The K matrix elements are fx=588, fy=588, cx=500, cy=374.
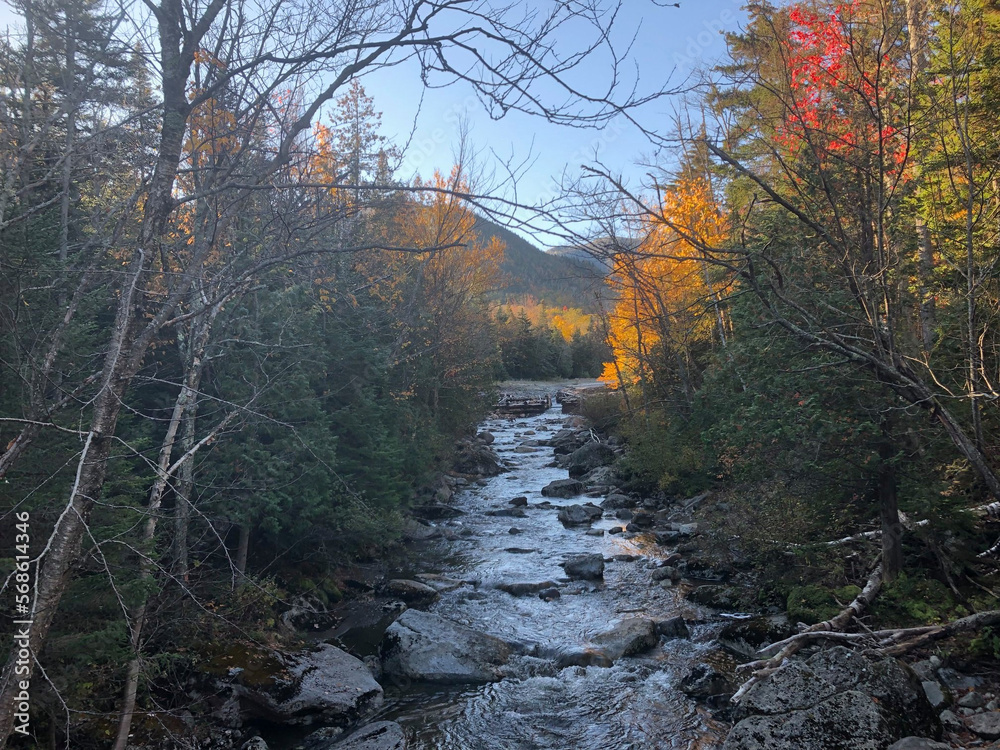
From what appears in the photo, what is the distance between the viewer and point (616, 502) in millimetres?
16141

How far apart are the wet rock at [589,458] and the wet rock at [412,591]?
1057 centimetres

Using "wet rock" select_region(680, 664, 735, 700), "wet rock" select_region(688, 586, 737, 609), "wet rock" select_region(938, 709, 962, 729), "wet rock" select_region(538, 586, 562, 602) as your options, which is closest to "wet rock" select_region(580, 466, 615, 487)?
"wet rock" select_region(538, 586, 562, 602)

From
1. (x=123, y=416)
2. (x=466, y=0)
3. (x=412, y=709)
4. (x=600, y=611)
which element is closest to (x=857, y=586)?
(x=600, y=611)

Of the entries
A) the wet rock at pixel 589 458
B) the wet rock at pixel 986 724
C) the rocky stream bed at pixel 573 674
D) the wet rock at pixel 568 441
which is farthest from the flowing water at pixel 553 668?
the wet rock at pixel 568 441

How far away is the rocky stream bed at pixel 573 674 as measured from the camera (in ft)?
15.6

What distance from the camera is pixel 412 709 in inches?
261

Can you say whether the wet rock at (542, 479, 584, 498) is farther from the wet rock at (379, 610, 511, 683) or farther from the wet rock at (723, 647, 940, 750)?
the wet rock at (723, 647, 940, 750)

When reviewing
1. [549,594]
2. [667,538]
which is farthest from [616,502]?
[549,594]

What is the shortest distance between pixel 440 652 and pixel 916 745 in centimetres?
515

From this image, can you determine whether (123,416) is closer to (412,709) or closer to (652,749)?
(412,709)

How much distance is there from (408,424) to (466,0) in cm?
1184

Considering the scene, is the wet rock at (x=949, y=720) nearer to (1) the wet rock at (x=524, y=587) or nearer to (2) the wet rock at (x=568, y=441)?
(1) the wet rock at (x=524, y=587)

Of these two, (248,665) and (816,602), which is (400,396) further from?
(816,602)

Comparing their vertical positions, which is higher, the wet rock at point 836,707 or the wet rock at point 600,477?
the wet rock at point 836,707
